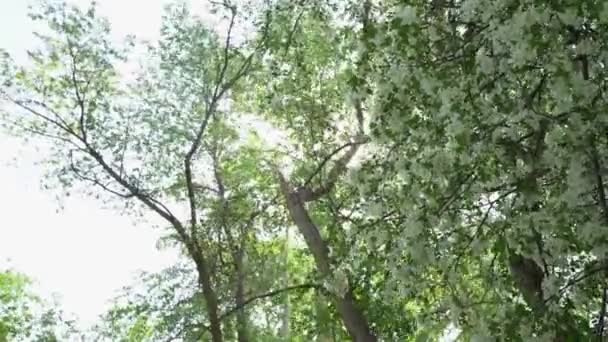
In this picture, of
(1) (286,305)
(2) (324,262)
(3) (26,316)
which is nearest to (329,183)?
(2) (324,262)

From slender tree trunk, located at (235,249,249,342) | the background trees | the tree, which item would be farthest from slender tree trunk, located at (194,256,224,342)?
the tree

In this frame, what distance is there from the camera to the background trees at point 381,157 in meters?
2.78

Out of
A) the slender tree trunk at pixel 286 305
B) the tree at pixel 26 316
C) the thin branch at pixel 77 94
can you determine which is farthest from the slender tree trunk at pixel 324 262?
the tree at pixel 26 316

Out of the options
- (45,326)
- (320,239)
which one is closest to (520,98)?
(320,239)

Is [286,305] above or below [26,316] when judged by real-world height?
below

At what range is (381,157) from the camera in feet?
11.5

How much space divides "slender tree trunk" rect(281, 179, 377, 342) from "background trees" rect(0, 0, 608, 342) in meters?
0.02

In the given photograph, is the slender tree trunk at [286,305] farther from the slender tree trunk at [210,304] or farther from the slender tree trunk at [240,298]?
the slender tree trunk at [210,304]

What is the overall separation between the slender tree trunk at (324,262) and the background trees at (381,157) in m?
0.02

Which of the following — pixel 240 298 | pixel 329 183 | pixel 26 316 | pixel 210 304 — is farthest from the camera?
pixel 26 316

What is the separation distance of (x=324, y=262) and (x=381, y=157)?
3.62 metres

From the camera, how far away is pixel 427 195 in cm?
308

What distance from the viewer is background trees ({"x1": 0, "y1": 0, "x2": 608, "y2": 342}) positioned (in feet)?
9.11

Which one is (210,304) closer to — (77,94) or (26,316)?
(77,94)
